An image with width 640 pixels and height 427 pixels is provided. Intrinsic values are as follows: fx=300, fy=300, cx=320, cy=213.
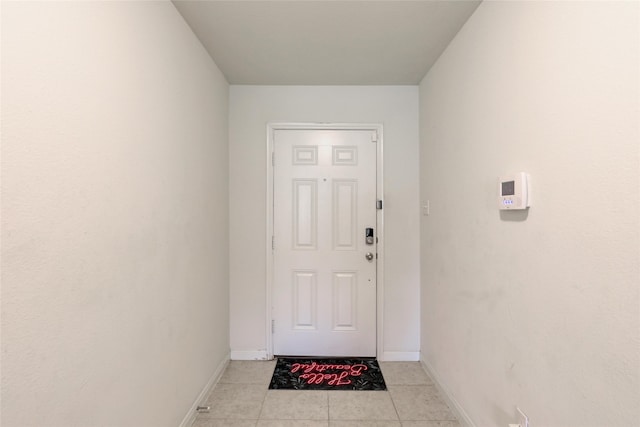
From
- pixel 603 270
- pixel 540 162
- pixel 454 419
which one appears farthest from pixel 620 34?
pixel 454 419

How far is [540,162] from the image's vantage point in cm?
118

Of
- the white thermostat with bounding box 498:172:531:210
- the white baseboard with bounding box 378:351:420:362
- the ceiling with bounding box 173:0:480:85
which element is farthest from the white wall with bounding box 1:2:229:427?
the white thermostat with bounding box 498:172:531:210

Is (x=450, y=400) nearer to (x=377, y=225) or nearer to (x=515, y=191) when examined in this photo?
(x=377, y=225)

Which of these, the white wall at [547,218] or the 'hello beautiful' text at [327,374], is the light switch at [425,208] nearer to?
the white wall at [547,218]

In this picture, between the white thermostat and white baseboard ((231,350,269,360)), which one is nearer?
the white thermostat

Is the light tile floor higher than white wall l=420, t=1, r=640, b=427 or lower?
lower

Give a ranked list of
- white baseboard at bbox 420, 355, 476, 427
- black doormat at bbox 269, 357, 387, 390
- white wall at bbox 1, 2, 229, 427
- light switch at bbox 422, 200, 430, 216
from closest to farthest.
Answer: white wall at bbox 1, 2, 229, 427
white baseboard at bbox 420, 355, 476, 427
black doormat at bbox 269, 357, 387, 390
light switch at bbox 422, 200, 430, 216

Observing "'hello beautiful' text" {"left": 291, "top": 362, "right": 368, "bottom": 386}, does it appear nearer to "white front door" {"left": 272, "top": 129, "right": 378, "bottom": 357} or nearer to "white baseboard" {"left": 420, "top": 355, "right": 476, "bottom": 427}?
"white front door" {"left": 272, "top": 129, "right": 378, "bottom": 357}

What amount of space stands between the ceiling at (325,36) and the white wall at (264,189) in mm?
151

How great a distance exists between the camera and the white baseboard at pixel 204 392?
5.80ft

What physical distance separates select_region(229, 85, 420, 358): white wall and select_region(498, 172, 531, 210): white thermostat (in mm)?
1189

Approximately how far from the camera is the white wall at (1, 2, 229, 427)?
0.81 m

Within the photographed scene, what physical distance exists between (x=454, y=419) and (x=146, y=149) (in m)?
2.31

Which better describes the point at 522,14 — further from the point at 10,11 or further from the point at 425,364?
the point at 425,364
